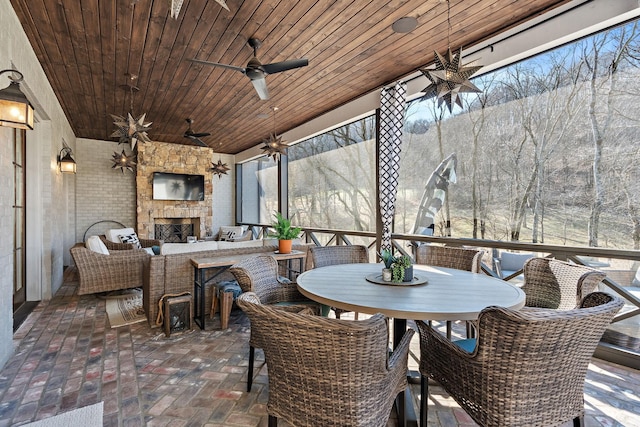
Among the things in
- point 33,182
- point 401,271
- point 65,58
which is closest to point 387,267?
point 401,271

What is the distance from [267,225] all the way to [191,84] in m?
4.39

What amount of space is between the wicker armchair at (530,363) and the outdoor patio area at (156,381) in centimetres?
10

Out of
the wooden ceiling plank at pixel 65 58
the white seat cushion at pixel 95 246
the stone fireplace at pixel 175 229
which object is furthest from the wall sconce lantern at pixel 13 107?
the stone fireplace at pixel 175 229

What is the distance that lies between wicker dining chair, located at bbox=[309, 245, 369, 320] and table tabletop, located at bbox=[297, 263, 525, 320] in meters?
0.69

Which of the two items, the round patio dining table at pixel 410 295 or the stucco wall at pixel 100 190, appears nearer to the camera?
the round patio dining table at pixel 410 295

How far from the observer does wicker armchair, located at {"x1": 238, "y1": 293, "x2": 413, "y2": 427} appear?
1.08 metres

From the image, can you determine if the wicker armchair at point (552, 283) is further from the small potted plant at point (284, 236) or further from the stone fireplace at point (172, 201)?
the stone fireplace at point (172, 201)

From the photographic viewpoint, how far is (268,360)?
1320 millimetres

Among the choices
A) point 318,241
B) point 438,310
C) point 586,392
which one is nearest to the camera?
point 438,310

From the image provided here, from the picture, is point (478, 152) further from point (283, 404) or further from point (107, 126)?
point (107, 126)

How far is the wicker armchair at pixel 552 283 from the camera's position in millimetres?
2184

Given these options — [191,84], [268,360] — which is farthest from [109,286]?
[268,360]

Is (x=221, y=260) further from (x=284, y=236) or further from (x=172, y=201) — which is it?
(x=172, y=201)

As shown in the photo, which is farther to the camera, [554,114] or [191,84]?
[191,84]
